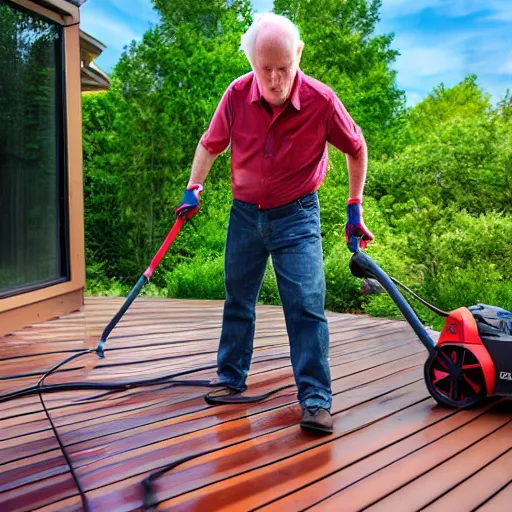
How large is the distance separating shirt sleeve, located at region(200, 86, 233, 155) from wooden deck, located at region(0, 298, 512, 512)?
87cm

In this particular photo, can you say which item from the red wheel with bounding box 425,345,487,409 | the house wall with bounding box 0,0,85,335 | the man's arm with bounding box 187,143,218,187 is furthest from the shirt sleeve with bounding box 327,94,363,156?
the house wall with bounding box 0,0,85,335

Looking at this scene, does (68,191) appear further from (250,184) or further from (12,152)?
(250,184)

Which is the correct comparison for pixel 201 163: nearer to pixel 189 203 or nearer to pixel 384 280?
pixel 189 203

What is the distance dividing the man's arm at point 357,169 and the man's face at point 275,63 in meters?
0.30

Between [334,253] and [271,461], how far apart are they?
470 centimetres

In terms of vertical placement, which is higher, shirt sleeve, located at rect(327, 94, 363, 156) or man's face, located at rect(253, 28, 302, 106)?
man's face, located at rect(253, 28, 302, 106)

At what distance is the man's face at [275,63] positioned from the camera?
205 cm

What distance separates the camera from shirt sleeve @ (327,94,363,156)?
7.21 ft

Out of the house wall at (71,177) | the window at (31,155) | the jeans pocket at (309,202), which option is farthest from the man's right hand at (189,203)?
the house wall at (71,177)

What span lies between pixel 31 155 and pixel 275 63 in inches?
101

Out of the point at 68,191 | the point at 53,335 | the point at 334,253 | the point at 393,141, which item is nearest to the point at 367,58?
the point at 393,141

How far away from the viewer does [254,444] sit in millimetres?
2039

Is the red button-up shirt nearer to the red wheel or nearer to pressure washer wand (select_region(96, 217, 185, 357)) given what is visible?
pressure washer wand (select_region(96, 217, 185, 357))

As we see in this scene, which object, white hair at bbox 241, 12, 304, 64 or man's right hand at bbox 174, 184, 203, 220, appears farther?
man's right hand at bbox 174, 184, 203, 220
